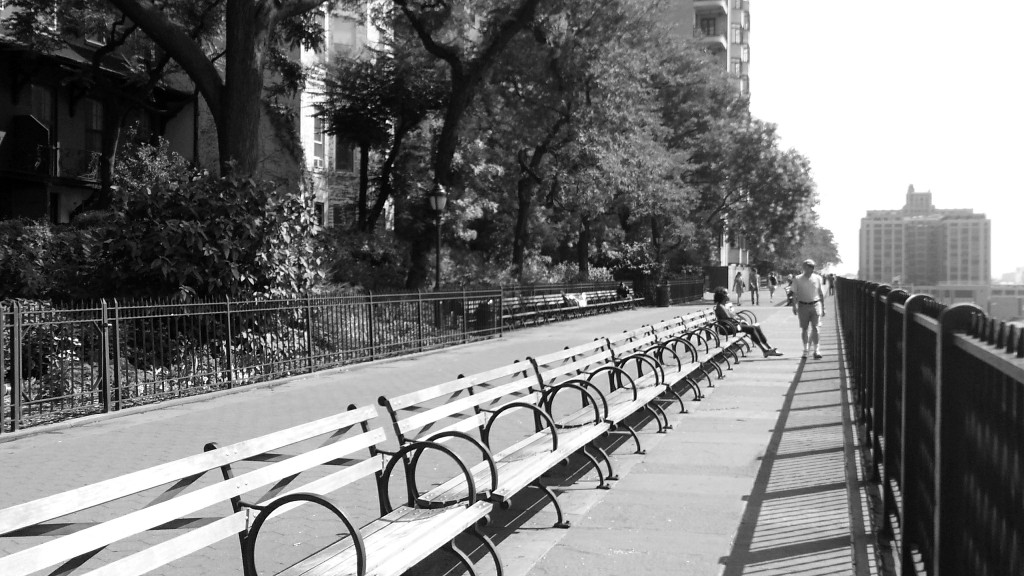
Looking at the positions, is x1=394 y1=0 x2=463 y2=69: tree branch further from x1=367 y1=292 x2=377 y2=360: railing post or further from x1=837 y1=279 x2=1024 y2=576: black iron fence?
x1=837 y1=279 x2=1024 y2=576: black iron fence

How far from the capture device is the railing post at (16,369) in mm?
9672

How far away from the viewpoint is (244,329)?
46.3 feet

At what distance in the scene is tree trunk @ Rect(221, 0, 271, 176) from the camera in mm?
16172

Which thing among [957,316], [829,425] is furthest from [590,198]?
[957,316]

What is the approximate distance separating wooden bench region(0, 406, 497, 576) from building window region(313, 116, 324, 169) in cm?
3388

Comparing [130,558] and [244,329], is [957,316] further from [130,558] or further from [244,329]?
[244,329]

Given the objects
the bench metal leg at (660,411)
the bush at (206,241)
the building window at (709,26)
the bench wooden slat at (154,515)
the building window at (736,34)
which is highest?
the building window at (736,34)

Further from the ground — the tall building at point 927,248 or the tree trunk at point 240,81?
the tree trunk at point 240,81

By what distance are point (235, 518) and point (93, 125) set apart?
31.3 m

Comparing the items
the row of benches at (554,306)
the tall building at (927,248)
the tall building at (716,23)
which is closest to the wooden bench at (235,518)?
the tall building at (927,248)

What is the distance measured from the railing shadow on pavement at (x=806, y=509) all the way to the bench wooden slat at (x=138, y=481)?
2.40 meters

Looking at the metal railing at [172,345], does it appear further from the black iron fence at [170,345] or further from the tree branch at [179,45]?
the tree branch at [179,45]

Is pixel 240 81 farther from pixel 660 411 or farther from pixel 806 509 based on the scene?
pixel 806 509

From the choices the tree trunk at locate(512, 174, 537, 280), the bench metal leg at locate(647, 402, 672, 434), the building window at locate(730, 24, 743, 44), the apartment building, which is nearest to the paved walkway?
the bench metal leg at locate(647, 402, 672, 434)
